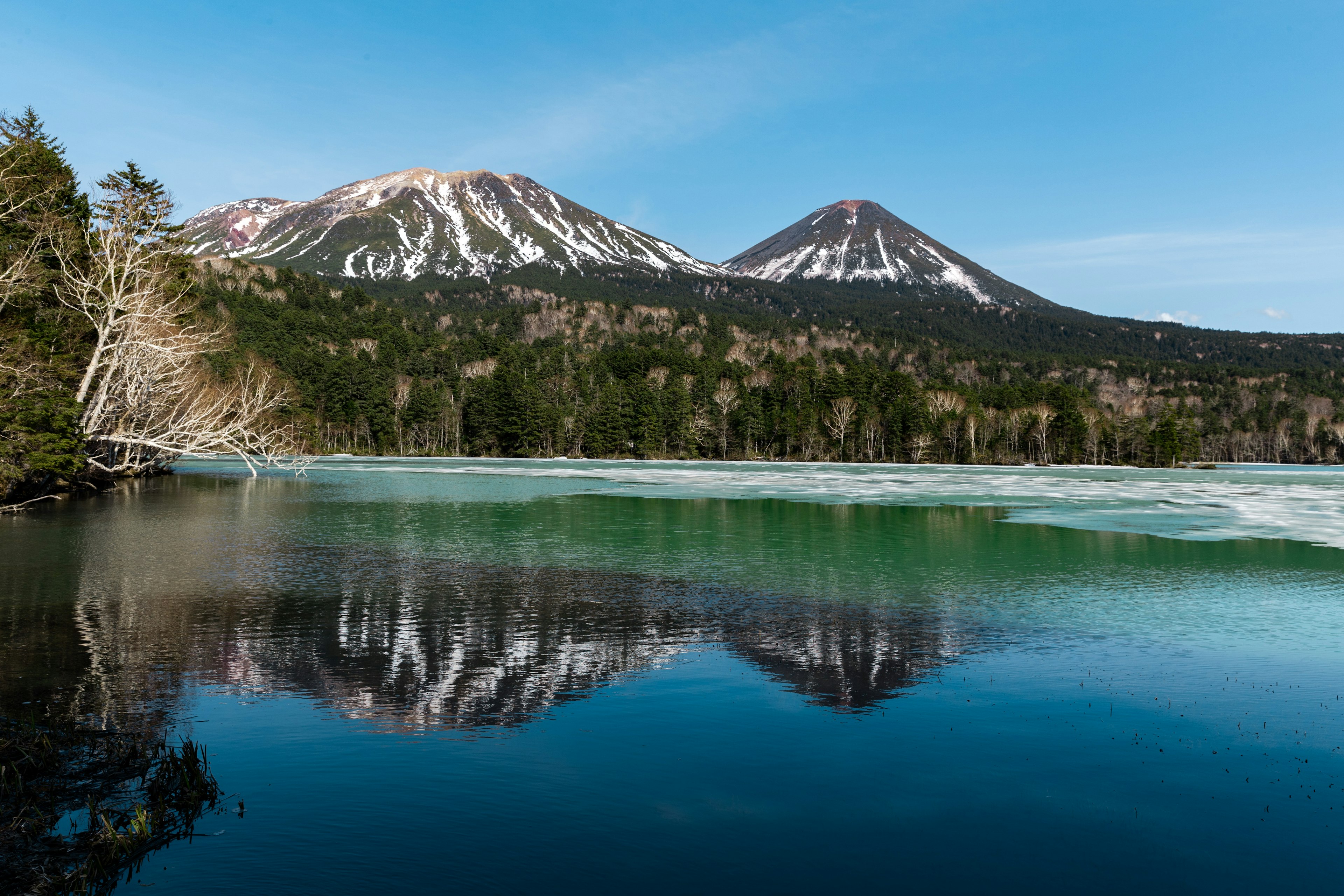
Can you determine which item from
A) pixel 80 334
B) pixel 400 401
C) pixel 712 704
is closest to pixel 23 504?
pixel 80 334

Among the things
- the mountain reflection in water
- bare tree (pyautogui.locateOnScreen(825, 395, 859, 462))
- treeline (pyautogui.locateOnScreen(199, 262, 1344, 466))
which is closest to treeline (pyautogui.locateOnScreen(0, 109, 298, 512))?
the mountain reflection in water

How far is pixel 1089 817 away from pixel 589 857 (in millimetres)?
4309

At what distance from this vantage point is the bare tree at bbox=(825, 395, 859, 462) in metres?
130

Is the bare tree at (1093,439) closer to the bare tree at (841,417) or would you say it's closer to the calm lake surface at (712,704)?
the bare tree at (841,417)

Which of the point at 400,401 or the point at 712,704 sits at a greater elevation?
the point at 400,401

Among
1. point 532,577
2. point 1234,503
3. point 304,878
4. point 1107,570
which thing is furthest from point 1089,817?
point 1234,503

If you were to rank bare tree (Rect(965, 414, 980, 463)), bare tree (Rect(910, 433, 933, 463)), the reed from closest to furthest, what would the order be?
the reed
bare tree (Rect(965, 414, 980, 463))
bare tree (Rect(910, 433, 933, 463))

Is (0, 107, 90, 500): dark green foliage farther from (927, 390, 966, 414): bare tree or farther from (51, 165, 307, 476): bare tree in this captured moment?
(927, 390, 966, 414): bare tree

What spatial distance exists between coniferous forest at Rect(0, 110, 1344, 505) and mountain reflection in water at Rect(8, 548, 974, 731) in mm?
16170

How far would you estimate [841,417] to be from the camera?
132 meters

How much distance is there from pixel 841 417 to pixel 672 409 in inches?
1026

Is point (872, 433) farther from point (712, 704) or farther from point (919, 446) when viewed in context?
point (712, 704)

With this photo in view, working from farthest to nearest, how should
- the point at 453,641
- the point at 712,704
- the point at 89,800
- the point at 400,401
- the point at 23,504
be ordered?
1. the point at 400,401
2. the point at 23,504
3. the point at 453,641
4. the point at 712,704
5. the point at 89,800

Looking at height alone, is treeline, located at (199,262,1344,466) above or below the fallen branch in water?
above
